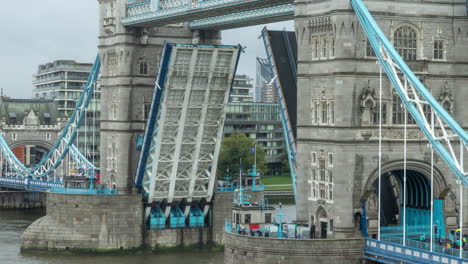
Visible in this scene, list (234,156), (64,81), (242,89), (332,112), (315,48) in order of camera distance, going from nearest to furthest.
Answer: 1. (332,112)
2. (315,48)
3. (234,156)
4. (64,81)
5. (242,89)

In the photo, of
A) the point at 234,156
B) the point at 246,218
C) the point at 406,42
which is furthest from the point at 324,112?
the point at 234,156

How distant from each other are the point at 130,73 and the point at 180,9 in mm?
10553

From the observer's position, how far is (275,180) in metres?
145

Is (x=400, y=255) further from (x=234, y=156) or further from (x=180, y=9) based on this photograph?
(x=234, y=156)

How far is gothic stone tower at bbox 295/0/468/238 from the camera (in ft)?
187

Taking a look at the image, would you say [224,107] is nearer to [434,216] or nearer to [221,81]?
[221,81]

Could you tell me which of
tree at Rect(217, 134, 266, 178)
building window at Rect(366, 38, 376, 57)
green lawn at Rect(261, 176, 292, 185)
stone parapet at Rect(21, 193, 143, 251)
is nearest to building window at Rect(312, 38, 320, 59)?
Result: building window at Rect(366, 38, 376, 57)

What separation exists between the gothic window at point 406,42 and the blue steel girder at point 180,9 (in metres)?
9.13

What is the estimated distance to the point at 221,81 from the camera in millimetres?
76062

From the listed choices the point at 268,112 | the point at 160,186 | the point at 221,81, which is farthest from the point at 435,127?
the point at 268,112

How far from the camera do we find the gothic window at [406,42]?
58156mm

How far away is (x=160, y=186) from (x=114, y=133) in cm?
654

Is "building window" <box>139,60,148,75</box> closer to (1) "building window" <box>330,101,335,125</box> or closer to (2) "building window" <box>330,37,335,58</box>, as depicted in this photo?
(2) "building window" <box>330,37,335,58</box>

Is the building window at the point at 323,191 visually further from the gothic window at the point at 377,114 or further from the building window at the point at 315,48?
the building window at the point at 315,48
